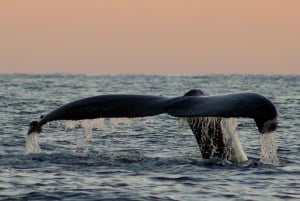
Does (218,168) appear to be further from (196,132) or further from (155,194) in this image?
(155,194)

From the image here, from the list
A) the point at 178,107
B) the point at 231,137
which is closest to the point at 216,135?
the point at 231,137

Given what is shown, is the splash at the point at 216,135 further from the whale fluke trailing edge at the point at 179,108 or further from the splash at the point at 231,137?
the whale fluke trailing edge at the point at 179,108

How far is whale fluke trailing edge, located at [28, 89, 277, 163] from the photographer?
8047 millimetres

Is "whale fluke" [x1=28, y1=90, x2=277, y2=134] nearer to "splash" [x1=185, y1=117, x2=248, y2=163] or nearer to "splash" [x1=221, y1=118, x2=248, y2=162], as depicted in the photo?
"splash" [x1=185, y1=117, x2=248, y2=163]

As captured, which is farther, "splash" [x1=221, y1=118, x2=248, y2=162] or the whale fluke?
"splash" [x1=221, y1=118, x2=248, y2=162]

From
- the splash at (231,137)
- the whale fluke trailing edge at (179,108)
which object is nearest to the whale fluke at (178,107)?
the whale fluke trailing edge at (179,108)

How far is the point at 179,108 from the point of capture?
8.96 meters

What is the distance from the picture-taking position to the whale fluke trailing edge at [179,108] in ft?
26.4

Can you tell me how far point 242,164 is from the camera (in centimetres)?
1176

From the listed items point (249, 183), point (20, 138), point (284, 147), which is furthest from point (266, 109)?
point (20, 138)

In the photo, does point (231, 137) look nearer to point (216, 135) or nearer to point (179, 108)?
point (216, 135)

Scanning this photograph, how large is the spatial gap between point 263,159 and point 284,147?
3810mm

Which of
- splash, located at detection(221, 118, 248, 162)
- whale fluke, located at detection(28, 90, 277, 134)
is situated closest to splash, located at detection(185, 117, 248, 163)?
splash, located at detection(221, 118, 248, 162)

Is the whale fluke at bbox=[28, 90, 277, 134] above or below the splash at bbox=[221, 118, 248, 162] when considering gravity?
above
